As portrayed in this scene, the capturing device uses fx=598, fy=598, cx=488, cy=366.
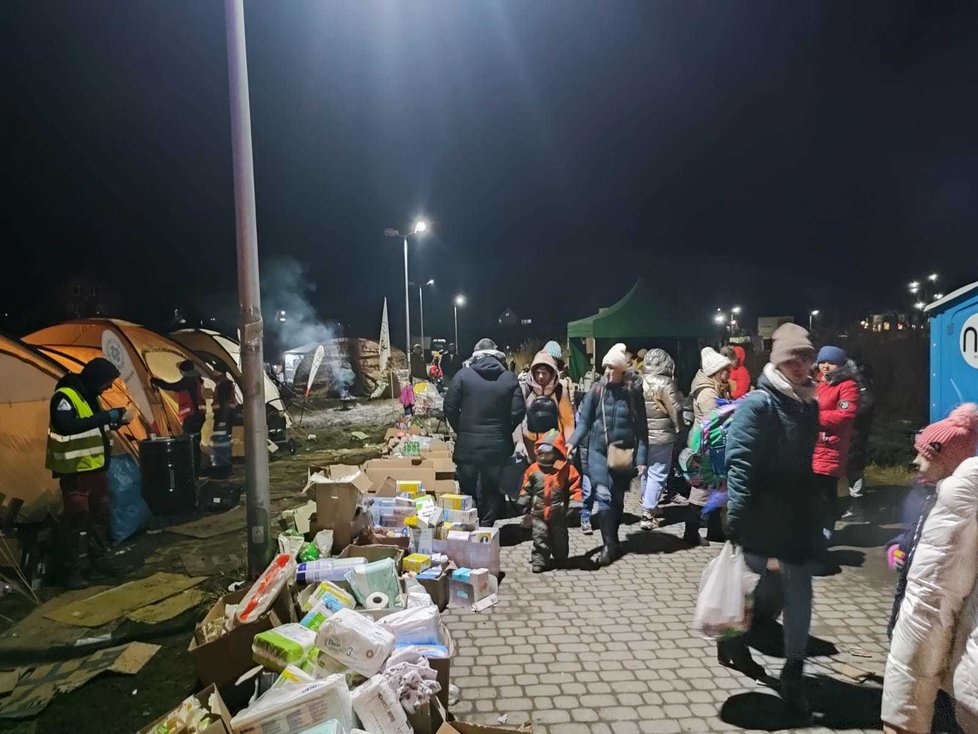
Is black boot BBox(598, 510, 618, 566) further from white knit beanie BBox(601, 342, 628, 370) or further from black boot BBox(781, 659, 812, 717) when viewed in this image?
black boot BBox(781, 659, 812, 717)

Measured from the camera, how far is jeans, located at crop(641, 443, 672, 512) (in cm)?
658

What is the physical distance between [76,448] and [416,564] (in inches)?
133

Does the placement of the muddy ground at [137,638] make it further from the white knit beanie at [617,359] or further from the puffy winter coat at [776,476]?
the white knit beanie at [617,359]

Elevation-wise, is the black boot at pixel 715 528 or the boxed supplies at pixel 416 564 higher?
the boxed supplies at pixel 416 564

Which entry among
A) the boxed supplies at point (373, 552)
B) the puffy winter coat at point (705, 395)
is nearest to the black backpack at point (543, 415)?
the puffy winter coat at point (705, 395)

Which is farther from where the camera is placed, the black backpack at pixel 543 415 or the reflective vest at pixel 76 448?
the black backpack at pixel 543 415

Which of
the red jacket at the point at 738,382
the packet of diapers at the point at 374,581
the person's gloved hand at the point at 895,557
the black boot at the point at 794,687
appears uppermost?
the red jacket at the point at 738,382

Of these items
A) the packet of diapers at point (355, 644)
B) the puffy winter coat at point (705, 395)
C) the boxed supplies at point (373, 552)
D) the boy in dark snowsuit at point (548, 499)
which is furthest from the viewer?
the puffy winter coat at point (705, 395)

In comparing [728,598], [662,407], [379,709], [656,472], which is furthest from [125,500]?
[728,598]

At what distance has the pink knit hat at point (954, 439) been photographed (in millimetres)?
2475

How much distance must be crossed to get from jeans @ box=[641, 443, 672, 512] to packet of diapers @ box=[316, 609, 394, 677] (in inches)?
166

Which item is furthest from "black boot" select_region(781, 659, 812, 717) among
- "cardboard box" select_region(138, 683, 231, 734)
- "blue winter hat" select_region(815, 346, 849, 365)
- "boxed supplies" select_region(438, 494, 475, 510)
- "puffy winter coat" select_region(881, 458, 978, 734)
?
"blue winter hat" select_region(815, 346, 849, 365)

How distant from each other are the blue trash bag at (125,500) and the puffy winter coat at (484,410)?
12.2 feet

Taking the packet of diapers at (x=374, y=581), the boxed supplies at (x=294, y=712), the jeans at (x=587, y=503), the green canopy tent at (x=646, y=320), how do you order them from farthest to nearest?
the green canopy tent at (x=646, y=320), the jeans at (x=587, y=503), the packet of diapers at (x=374, y=581), the boxed supplies at (x=294, y=712)
